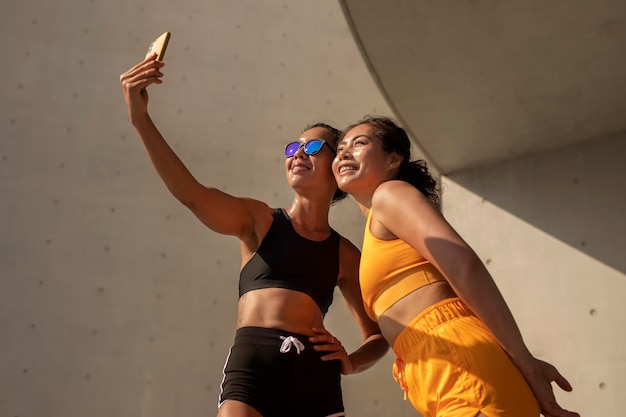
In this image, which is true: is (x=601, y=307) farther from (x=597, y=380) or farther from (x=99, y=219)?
(x=99, y=219)

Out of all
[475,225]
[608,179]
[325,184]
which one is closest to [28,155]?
[325,184]

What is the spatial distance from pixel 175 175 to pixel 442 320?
1.00 metres

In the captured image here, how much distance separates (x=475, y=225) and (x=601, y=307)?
2.80ft

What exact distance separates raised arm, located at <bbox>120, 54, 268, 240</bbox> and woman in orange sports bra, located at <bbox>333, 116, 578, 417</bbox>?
724 mm

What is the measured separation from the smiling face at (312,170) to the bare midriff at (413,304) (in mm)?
962

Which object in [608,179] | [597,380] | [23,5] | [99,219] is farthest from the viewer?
[23,5]

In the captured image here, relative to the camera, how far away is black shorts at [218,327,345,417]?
200 centimetres

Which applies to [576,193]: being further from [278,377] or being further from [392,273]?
[392,273]

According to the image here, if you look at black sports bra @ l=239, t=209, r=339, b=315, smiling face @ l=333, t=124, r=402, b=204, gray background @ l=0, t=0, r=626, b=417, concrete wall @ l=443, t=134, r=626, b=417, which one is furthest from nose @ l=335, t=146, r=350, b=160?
concrete wall @ l=443, t=134, r=626, b=417

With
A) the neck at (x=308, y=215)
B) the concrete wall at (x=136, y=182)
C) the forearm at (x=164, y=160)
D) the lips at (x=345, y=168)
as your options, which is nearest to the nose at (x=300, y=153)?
the neck at (x=308, y=215)

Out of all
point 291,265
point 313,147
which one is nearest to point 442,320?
point 291,265

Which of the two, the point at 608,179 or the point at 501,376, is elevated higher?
the point at 608,179

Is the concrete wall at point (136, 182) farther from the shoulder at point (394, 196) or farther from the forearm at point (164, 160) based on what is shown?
the shoulder at point (394, 196)

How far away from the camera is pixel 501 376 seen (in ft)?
4.19
